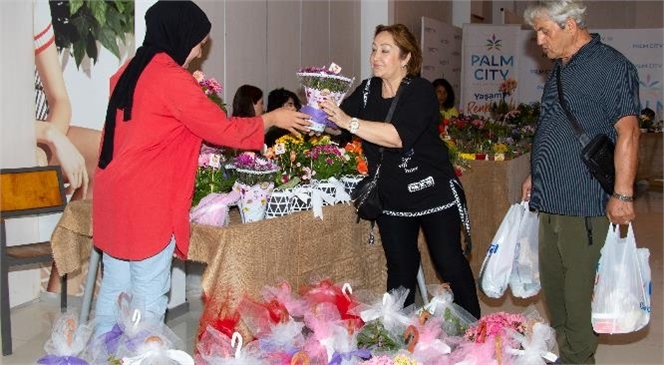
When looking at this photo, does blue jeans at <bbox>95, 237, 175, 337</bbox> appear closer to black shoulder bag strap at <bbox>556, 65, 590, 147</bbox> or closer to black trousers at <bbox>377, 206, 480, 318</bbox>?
black trousers at <bbox>377, 206, 480, 318</bbox>

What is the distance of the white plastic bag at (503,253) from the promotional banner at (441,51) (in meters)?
6.07

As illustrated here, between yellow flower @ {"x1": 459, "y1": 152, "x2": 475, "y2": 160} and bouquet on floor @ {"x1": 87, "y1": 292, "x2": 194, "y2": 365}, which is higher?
yellow flower @ {"x1": 459, "y1": 152, "x2": 475, "y2": 160}

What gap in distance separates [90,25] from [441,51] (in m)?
6.56

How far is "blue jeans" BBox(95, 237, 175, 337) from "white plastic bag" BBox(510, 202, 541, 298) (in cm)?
130

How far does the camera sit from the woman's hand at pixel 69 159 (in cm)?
421

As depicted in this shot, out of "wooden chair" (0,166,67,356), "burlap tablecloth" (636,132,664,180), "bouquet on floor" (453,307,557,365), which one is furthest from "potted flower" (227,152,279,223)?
"burlap tablecloth" (636,132,664,180)

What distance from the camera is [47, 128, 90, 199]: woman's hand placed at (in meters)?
4.21

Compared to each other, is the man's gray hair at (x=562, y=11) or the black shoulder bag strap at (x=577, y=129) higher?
the man's gray hair at (x=562, y=11)

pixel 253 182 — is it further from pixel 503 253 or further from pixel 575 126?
pixel 575 126

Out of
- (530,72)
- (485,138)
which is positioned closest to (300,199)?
(485,138)

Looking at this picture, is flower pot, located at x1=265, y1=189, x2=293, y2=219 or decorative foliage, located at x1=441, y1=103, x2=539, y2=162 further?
decorative foliage, located at x1=441, y1=103, x2=539, y2=162

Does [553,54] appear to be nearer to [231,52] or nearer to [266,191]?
[266,191]

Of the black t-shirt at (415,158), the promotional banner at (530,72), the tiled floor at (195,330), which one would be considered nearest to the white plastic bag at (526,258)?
the black t-shirt at (415,158)

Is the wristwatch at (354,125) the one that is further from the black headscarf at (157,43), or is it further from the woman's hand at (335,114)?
the black headscarf at (157,43)
